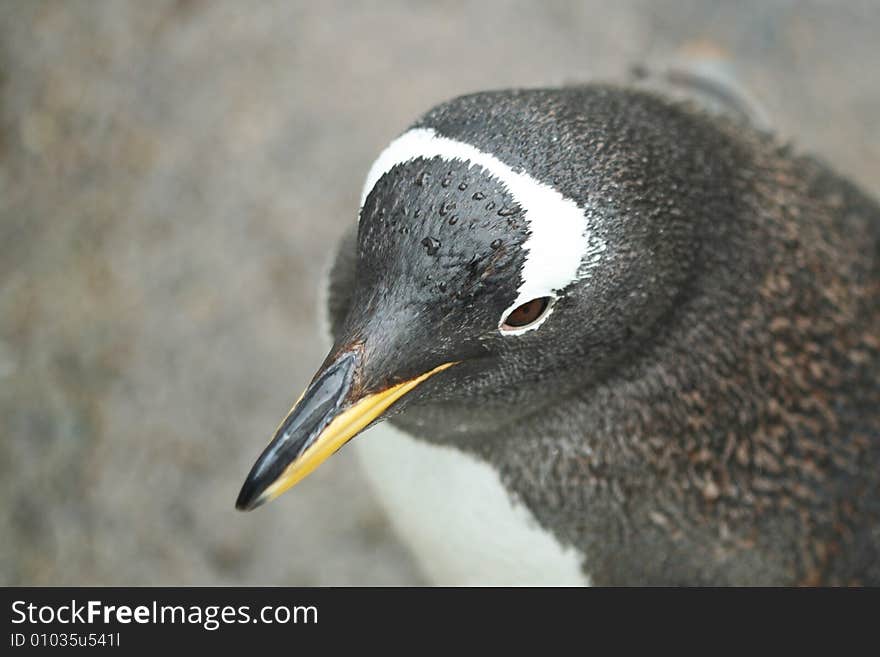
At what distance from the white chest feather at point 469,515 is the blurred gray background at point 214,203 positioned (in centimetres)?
93

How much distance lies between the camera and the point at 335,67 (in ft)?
11.8

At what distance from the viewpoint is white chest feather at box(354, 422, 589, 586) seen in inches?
80.0

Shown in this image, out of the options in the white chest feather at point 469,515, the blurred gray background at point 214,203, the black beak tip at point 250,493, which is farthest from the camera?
the blurred gray background at point 214,203

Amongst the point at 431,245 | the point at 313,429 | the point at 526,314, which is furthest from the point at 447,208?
the point at 313,429

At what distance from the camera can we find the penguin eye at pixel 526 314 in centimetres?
156

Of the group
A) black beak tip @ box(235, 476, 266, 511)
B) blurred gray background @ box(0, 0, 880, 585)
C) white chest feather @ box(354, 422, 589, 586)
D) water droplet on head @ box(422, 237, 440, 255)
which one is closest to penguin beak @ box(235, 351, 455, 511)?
black beak tip @ box(235, 476, 266, 511)

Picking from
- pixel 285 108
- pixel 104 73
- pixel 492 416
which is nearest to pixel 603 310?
pixel 492 416

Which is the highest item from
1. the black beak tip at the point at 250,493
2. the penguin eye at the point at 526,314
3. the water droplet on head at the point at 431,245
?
the water droplet on head at the point at 431,245

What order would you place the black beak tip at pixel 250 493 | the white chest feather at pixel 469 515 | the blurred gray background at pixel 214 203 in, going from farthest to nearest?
the blurred gray background at pixel 214 203, the white chest feather at pixel 469 515, the black beak tip at pixel 250 493

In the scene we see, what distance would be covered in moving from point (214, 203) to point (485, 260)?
83.0 inches

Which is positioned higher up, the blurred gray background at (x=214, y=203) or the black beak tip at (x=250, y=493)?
the blurred gray background at (x=214, y=203)

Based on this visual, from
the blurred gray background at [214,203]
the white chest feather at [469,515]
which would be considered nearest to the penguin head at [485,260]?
the white chest feather at [469,515]

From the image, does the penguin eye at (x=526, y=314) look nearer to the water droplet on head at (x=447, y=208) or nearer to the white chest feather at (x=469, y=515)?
the water droplet on head at (x=447, y=208)

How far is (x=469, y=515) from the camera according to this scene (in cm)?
208
